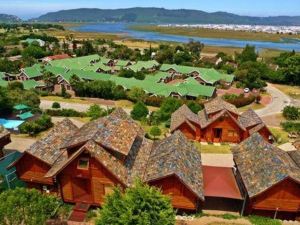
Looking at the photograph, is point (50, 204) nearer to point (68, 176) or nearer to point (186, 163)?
point (68, 176)

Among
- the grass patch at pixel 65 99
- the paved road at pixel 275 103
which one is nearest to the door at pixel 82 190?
the grass patch at pixel 65 99

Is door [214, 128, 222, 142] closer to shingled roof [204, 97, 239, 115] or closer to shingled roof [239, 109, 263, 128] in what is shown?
shingled roof [204, 97, 239, 115]

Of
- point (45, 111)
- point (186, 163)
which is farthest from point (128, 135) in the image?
point (45, 111)

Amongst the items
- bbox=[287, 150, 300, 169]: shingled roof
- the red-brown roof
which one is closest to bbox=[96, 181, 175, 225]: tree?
the red-brown roof

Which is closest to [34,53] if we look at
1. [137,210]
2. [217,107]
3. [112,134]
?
[217,107]

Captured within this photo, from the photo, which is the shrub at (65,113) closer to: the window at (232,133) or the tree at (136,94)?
the tree at (136,94)
